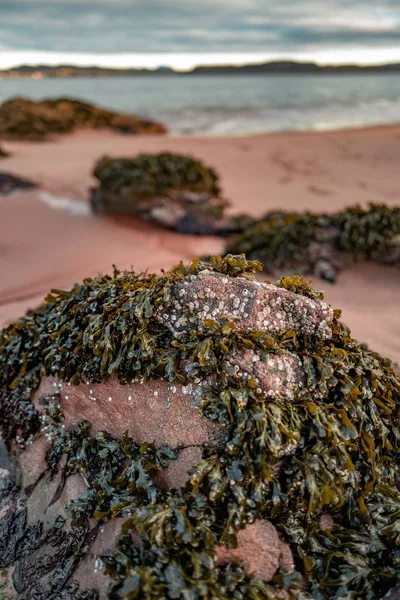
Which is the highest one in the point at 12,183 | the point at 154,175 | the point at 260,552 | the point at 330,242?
the point at 154,175

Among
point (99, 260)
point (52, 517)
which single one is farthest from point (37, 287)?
point (52, 517)

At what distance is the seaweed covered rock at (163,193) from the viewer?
870 cm

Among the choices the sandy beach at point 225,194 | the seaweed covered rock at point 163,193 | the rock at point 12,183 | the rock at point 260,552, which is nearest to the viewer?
the rock at point 260,552

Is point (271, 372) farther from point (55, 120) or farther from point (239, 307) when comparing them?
point (55, 120)

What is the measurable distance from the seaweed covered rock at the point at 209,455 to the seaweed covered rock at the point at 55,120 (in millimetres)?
16591

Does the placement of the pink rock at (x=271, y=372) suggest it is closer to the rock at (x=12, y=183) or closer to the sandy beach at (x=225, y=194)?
the sandy beach at (x=225, y=194)

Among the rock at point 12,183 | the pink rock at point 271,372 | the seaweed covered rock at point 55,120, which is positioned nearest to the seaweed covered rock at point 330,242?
the pink rock at point 271,372

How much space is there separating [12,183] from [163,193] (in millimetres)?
3175

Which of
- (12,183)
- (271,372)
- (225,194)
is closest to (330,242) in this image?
(271,372)

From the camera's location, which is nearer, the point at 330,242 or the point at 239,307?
the point at 239,307

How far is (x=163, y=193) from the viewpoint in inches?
364

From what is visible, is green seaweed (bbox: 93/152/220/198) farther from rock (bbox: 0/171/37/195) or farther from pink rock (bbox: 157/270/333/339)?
pink rock (bbox: 157/270/333/339)

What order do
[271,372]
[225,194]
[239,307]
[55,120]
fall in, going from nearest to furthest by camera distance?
[271,372] < [239,307] < [225,194] < [55,120]

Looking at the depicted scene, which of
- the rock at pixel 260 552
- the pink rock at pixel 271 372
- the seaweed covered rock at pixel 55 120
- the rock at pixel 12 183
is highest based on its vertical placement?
the seaweed covered rock at pixel 55 120
